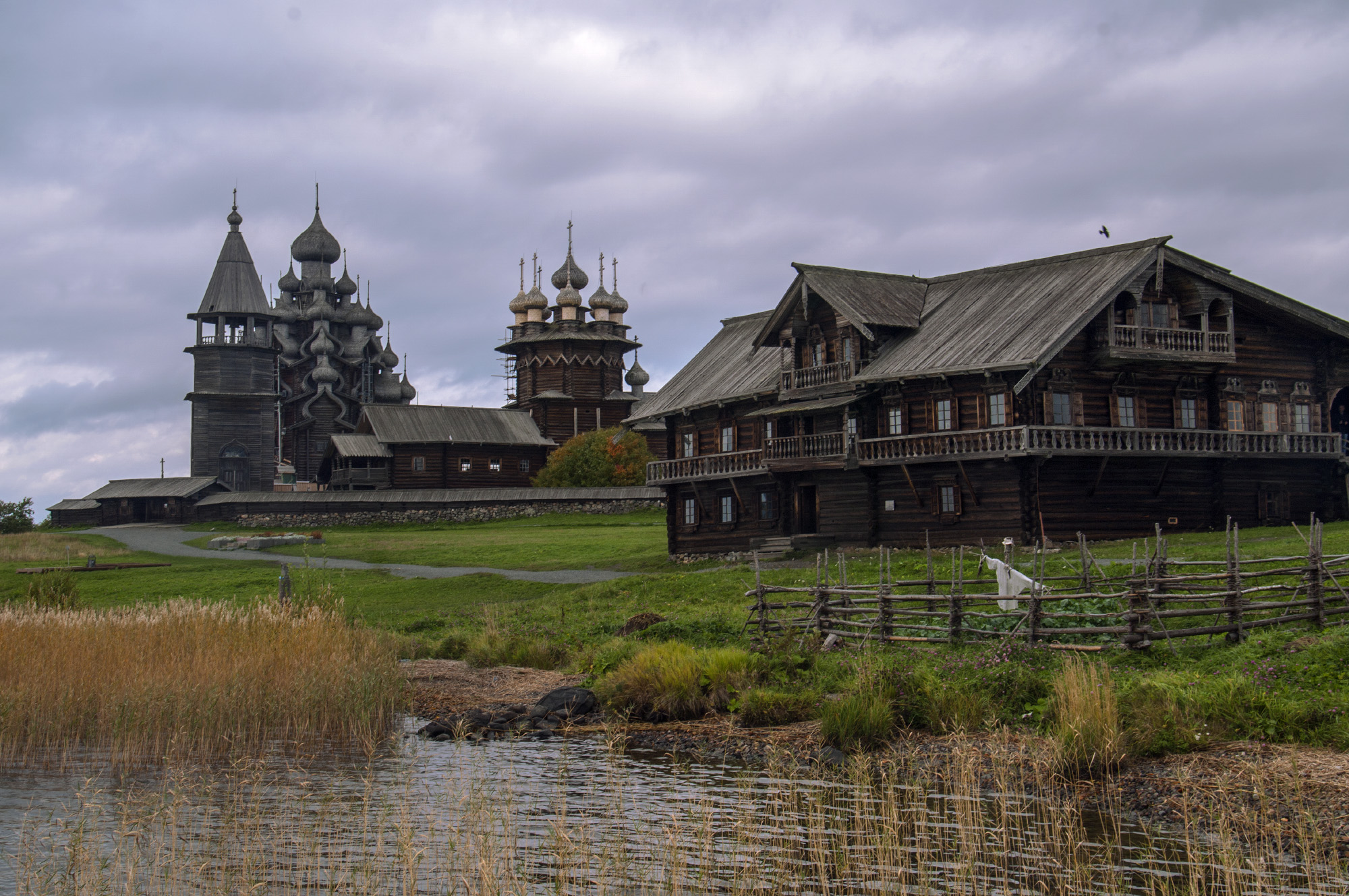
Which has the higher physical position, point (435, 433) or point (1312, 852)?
point (435, 433)

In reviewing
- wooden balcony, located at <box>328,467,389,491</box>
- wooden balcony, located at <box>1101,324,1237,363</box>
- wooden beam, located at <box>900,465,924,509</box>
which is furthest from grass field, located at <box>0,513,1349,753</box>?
wooden balcony, located at <box>328,467,389,491</box>

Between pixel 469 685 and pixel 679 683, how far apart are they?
4921mm

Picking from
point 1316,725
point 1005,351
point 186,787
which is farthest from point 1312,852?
point 1005,351

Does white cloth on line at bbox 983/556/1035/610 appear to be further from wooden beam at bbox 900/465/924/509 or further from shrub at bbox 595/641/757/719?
wooden beam at bbox 900/465/924/509

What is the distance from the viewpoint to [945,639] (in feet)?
63.8

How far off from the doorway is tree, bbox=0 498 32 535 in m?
49.1

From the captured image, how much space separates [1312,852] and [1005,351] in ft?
84.8

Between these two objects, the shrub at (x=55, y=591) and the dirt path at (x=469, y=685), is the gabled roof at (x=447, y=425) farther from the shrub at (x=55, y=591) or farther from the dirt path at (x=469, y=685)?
the dirt path at (x=469, y=685)

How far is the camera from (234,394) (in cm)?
9038

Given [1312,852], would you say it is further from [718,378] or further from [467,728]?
[718,378]

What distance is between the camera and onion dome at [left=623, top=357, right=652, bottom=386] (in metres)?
98.0

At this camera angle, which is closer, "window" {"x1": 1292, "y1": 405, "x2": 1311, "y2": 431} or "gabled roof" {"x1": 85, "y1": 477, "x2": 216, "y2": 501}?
"window" {"x1": 1292, "y1": 405, "x2": 1311, "y2": 431}

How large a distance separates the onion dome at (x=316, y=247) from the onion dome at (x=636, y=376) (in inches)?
1072

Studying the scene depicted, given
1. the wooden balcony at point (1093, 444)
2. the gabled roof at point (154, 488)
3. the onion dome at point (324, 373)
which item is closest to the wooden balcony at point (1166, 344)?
the wooden balcony at point (1093, 444)
